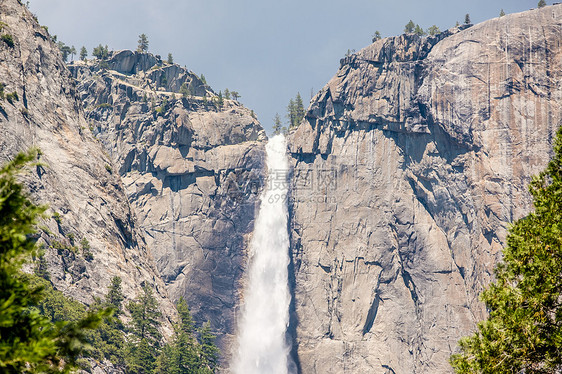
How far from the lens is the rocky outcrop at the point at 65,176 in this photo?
2357 inches

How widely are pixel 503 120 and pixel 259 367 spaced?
191ft

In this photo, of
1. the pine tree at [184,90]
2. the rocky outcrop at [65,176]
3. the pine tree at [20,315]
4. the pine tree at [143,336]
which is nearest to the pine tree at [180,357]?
the pine tree at [143,336]

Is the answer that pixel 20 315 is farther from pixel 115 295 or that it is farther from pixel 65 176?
pixel 65 176

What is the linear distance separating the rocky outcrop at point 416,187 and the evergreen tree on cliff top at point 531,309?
226 ft

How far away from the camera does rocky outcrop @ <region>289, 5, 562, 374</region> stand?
3376 inches

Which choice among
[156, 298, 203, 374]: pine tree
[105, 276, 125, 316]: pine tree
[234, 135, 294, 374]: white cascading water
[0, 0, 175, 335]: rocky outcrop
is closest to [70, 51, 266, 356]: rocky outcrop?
[234, 135, 294, 374]: white cascading water

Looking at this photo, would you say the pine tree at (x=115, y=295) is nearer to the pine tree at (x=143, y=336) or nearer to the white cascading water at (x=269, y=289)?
the pine tree at (x=143, y=336)

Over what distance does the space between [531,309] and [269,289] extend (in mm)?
79775

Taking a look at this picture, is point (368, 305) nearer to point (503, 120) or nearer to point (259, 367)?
point (259, 367)

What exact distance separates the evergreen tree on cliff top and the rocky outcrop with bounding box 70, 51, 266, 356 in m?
75.8

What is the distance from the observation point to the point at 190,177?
326 feet

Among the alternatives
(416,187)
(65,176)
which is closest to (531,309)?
(65,176)

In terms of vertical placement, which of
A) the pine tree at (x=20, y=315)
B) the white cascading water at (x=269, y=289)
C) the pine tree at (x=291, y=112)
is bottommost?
the white cascading water at (x=269, y=289)

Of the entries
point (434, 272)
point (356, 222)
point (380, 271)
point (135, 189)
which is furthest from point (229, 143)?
point (434, 272)
